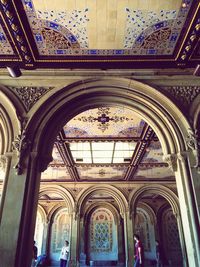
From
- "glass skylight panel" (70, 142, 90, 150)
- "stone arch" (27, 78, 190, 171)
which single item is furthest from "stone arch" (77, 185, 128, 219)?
"stone arch" (27, 78, 190, 171)

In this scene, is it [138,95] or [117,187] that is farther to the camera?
[117,187]

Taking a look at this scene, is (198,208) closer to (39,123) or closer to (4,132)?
(39,123)

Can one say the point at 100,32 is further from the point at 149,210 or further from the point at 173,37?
the point at 149,210

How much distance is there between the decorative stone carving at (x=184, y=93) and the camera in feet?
16.8

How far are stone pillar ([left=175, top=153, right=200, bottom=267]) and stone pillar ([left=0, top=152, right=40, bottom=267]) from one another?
2.69 meters

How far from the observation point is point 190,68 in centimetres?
512

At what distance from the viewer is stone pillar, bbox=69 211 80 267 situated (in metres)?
10.8

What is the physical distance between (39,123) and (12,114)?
57cm

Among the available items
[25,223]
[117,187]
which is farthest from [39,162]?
[117,187]

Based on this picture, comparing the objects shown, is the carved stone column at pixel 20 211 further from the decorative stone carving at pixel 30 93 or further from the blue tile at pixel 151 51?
the blue tile at pixel 151 51

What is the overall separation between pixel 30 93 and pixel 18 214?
243cm

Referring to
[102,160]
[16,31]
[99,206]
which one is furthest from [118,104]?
[99,206]

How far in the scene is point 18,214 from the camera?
4.11 metres

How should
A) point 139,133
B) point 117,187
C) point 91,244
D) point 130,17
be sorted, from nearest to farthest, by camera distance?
point 130,17, point 139,133, point 117,187, point 91,244
